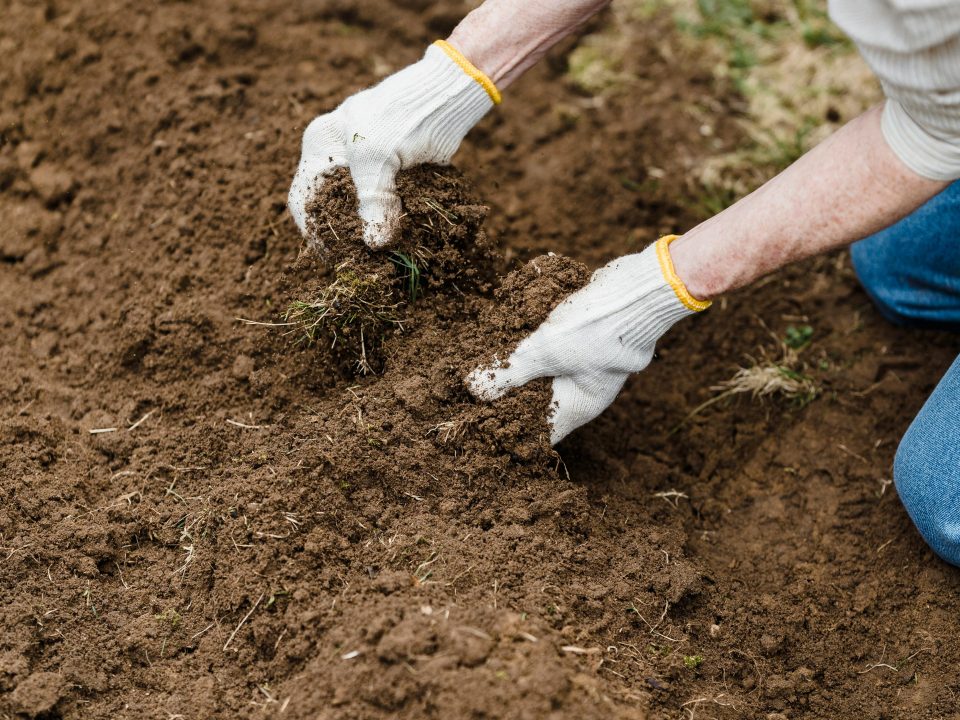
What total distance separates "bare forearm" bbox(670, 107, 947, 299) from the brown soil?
37 cm

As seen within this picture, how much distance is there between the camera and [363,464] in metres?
2.13

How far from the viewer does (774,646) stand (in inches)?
83.5

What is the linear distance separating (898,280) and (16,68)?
2.89 meters

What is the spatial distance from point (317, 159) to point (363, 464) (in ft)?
2.63

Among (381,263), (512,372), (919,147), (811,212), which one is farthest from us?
(381,263)

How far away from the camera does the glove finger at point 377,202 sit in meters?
2.26

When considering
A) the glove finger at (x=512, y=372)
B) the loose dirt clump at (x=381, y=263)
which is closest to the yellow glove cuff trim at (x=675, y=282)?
the glove finger at (x=512, y=372)

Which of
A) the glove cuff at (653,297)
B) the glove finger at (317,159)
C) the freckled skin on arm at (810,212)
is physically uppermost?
the glove finger at (317,159)

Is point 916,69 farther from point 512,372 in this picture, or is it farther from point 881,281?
point 881,281

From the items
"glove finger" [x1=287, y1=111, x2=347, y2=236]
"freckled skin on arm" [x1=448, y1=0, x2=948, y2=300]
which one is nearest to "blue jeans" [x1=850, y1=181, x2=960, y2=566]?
"freckled skin on arm" [x1=448, y1=0, x2=948, y2=300]

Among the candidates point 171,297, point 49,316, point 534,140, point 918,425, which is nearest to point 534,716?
point 918,425

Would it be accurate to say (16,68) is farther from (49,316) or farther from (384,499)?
(384,499)

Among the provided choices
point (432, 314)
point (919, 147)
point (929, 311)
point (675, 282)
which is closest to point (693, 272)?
point (675, 282)

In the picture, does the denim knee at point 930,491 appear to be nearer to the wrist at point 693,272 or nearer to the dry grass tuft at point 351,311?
the wrist at point 693,272
